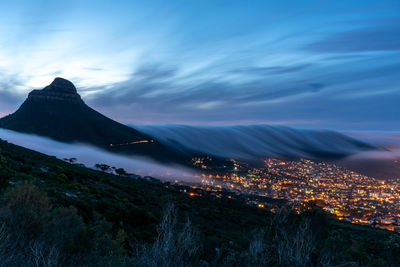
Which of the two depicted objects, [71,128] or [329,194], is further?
[71,128]

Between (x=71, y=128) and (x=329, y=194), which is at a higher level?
(x=71, y=128)

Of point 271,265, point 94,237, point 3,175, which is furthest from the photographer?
point 3,175

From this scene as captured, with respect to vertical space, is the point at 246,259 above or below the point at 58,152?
above

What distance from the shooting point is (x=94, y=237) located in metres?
10.6

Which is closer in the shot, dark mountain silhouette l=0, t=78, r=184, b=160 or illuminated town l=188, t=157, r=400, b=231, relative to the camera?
illuminated town l=188, t=157, r=400, b=231

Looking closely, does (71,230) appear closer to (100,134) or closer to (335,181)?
(100,134)

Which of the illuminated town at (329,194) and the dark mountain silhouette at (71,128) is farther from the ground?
the dark mountain silhouette at (71,128)

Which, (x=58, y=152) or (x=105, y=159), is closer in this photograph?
(x=58, y=152)

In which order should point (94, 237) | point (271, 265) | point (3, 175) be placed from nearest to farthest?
1. point (271, 265)
2. point (94, 237)
3. point (3, 175)

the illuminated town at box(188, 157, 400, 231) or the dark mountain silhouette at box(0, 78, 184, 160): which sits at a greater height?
the dark mountain silhouette at box(0, 78, 184, 160)

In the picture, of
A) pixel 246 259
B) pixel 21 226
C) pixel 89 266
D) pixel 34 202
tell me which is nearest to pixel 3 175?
pixel 34 202

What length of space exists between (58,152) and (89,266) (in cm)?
16967

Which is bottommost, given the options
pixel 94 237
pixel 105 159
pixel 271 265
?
pixel 105 159

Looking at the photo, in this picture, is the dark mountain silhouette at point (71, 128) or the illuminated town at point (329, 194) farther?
the dark mountain silhouette at point (71, 128)
